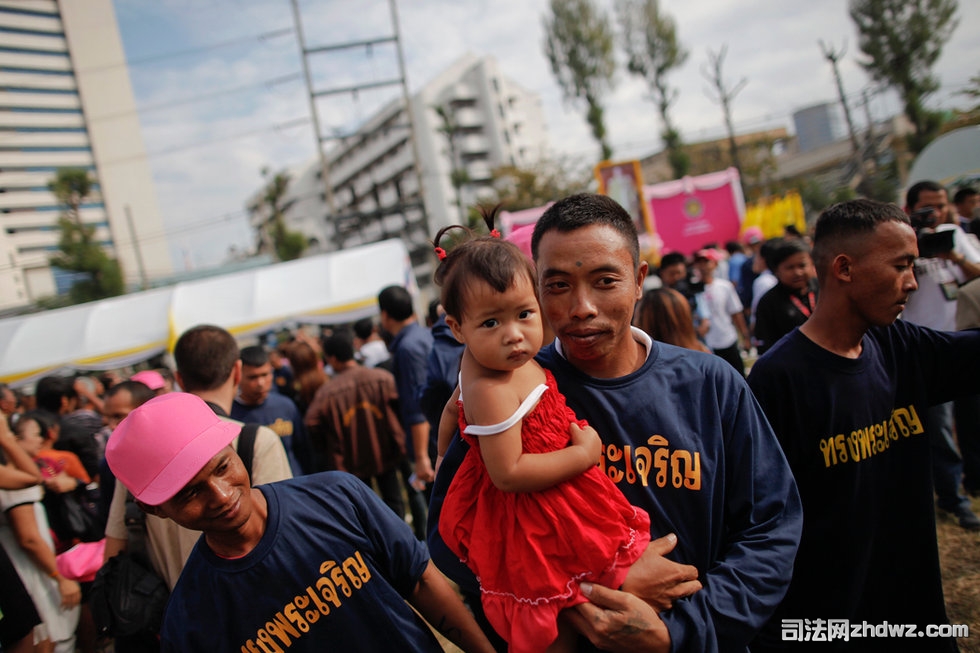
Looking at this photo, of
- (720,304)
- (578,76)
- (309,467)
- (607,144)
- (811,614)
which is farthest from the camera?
(578,76)

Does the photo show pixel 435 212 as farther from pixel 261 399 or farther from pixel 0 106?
pixel 0 106

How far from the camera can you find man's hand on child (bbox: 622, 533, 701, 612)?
1398 mm

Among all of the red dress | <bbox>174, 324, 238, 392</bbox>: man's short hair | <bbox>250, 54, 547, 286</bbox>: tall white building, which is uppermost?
<bbox>250, 54, 547, 286</bbox>: tall white building

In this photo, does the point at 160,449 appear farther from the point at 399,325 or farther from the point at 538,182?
the point at 538,182

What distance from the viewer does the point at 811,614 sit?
203cm

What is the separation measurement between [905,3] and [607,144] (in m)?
19.0

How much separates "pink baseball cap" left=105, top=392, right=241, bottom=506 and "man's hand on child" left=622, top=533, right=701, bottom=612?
4.08 feet

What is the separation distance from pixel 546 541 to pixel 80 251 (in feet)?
170

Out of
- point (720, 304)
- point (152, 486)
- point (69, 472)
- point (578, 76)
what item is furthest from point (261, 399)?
point (578, 76)

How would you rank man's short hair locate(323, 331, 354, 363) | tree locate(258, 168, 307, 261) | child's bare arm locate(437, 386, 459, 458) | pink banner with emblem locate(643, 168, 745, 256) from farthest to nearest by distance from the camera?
1. tree locate(258, 168, 307, 261)
2. pink banner with emblem locate(643, 168, 745, 256)
3. man's short hair locate(323, 331, 354, 363)
4. child's bare arm locate(437, 386, 459, 458)

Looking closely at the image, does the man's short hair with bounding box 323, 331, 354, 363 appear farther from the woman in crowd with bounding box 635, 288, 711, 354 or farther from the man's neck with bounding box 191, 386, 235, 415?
the woman in crowd with bounding box 635, 288, 711, 354

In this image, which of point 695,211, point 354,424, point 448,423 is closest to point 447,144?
point 695,211

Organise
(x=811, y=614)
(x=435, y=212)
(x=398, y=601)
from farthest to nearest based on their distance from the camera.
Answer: (x=435, y=212) → (x=811, y=614) → (x=398, y=601)

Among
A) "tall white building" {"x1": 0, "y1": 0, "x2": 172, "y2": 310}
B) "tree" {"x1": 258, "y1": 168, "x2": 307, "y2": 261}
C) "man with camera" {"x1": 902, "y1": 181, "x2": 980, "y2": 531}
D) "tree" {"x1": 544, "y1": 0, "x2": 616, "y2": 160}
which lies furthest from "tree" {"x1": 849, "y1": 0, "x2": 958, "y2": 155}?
"tall white building" {"x1": 0, "y1": 0, "x2": 172, "y2": 310}
